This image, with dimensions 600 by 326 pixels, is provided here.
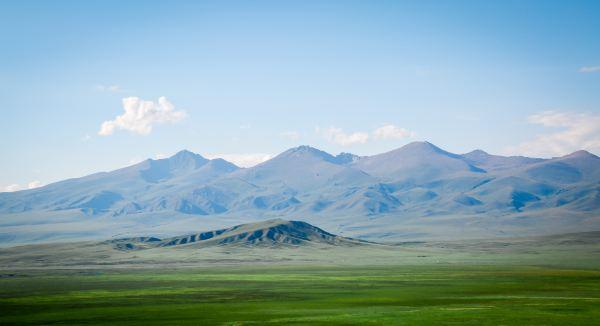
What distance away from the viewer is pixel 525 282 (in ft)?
332

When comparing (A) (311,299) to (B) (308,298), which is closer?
(A) (311,299)

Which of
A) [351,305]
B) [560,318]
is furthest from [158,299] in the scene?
[560,318]

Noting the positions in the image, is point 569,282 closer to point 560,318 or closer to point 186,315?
point 560,318

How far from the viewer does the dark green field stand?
64062 mm

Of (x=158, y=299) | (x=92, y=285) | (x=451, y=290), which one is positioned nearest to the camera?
(x=158, y=299)

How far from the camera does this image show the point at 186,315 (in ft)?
222

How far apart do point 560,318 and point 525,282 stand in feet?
135

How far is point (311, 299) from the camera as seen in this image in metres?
82.9

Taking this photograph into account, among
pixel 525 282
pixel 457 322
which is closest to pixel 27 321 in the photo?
pixel 457 322

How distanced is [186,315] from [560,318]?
33779 mm

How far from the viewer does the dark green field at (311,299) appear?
64062mm

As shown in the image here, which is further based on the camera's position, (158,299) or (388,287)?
(388,287)

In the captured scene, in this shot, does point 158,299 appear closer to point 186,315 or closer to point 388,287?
point 186,315

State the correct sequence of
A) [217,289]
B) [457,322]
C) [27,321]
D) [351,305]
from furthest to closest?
[217,289] → [351,305] → [27,321] → [457,322]
